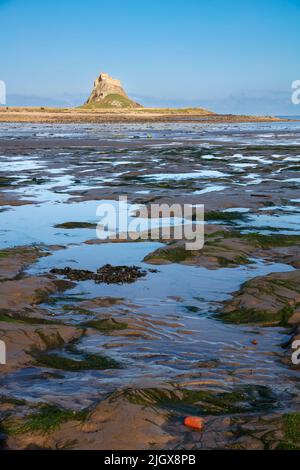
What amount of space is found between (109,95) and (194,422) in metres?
188

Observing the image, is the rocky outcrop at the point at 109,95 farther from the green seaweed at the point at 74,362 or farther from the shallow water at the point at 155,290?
the green seaweed at the point at 74,362

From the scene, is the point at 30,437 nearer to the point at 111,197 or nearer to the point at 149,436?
the point at 149,436

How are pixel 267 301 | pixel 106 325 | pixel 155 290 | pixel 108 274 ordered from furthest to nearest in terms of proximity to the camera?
pixel 108 274, pixel 155 290, pixel 267 301, pixel 106 325

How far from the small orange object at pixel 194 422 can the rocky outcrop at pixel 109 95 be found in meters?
176

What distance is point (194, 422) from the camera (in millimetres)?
4102

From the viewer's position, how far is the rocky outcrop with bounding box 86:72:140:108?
17938 cm

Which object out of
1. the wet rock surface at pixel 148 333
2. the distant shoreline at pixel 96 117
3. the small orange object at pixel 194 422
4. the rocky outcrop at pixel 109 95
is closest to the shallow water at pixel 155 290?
the wet rock surface at pixel 148 333

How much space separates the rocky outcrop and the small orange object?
176m

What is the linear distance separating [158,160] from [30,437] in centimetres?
2396

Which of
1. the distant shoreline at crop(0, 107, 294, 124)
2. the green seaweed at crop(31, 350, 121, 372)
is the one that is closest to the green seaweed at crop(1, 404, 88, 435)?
the green seaweed at crop(31, 350, 121, 372)

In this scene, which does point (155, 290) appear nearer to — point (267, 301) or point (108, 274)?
point (108, 274)

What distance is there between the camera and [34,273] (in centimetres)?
847

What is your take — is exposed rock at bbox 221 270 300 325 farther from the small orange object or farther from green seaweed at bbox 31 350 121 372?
the small orange object

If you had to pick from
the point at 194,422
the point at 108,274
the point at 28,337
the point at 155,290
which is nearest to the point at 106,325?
the point at 28,337
